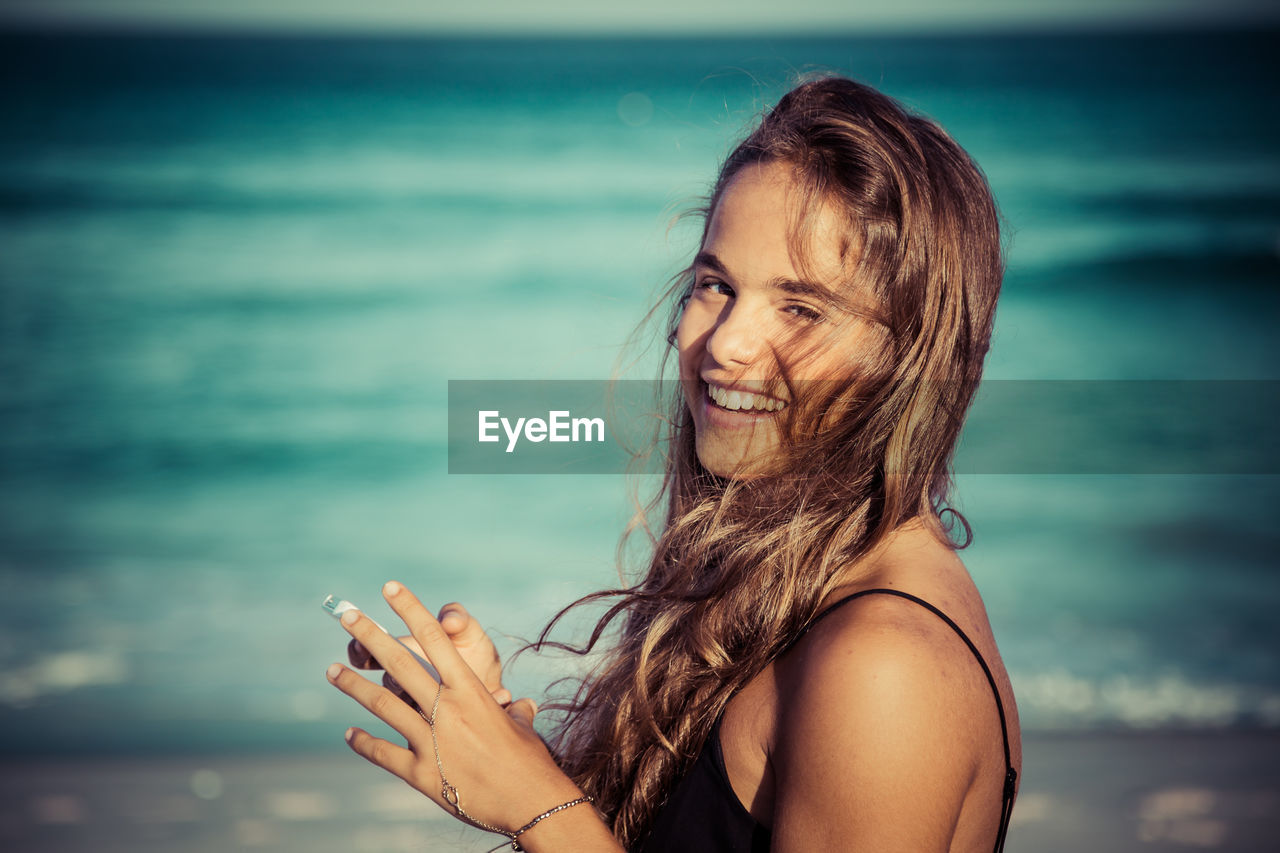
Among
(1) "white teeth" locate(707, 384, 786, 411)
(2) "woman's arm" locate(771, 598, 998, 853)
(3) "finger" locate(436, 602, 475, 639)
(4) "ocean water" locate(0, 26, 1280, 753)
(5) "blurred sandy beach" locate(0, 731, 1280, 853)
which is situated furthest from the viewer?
(4) "ocean water" locate(0, 26, 1280, 753)

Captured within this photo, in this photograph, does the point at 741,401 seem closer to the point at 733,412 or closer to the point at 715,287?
the point at 733,412

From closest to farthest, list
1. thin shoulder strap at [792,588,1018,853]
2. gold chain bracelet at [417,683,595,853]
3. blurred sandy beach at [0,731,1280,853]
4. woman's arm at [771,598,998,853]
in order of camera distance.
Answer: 1. woman's arm at [771,598,998,853]
2. thin shoulder strap at [792,588,1018,853]
3. gold chain bracelet at [417,683,595,853]
4. blurred sandy beach at [0,731,1280,853]

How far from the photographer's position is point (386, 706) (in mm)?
1527

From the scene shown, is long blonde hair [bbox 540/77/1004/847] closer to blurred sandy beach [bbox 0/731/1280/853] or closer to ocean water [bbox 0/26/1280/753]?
ocean water [bbox 0/26/1280/753]

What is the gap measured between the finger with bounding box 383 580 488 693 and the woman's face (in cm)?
57

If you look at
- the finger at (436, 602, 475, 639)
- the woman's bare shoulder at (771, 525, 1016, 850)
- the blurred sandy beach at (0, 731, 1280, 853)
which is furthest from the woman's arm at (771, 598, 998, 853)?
the blurred sandy beach at (0, 731, 1280, 853)

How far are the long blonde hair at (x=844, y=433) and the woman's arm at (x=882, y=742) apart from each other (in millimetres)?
246

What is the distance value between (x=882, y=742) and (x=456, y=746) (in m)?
0.62

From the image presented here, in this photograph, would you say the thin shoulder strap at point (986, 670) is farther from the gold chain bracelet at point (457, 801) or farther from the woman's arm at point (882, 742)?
the gold chain bracelet at point (457, 801)

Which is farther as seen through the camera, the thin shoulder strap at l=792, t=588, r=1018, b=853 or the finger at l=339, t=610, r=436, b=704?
the finger at l=339, t=610, r=436, b=704

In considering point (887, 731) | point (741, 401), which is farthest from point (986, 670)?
point (741, 401)

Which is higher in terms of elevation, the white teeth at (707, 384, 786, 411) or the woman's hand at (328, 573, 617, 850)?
the white teeth at (707, 384, 786, 411)

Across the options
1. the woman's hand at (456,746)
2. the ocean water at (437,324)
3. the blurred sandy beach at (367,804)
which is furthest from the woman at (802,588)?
the blurred sandy beach at (367,804)

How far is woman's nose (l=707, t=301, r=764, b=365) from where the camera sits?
1652 mm
